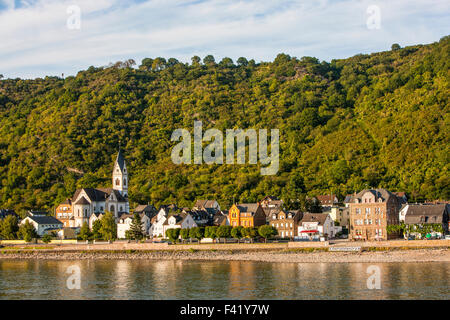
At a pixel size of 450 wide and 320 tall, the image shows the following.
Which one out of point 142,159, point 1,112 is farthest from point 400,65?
point 1,112

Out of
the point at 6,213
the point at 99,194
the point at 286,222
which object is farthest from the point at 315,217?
the point at 6,213

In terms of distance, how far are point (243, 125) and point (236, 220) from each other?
6322 cm

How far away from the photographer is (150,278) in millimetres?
56031

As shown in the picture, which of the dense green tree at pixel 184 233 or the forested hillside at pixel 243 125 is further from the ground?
the forested hillside at pixel 243 125

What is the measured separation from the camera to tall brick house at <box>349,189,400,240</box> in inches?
2835

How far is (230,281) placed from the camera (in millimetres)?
52281

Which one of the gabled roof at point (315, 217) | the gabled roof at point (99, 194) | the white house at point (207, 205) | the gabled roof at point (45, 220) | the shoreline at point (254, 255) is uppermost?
the gabled roof at point (99, 194)

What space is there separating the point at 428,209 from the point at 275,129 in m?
68.6

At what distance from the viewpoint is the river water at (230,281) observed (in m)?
45.5

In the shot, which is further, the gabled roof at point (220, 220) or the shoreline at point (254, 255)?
the gabled roof at point (220, 220)

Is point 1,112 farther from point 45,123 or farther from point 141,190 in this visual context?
point 141,190

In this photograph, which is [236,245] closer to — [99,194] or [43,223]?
[99,194]

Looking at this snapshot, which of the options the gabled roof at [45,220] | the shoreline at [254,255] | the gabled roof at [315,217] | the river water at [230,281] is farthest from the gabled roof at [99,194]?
the gabled roof at [315,217]

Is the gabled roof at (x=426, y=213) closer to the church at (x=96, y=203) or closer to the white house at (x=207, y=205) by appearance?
the white house at (x=207, y=205)
